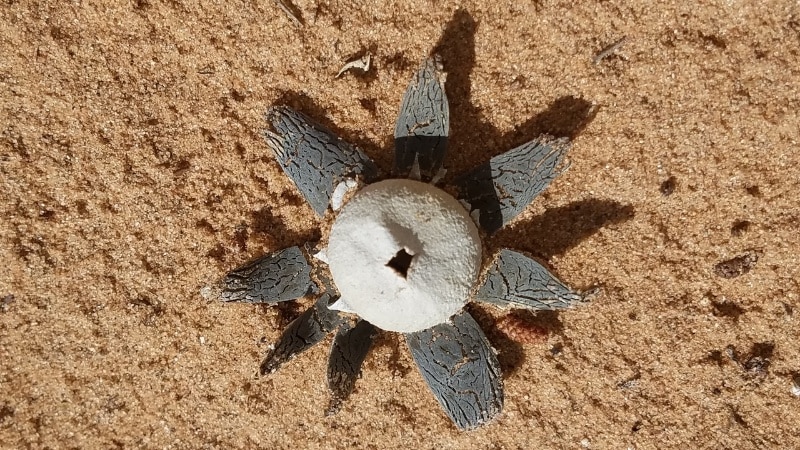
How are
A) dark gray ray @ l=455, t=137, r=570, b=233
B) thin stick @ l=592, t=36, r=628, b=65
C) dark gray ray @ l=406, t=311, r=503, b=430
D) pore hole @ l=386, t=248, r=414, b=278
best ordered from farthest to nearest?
thin stick @ l=592, t=36, r=628, b=65, dark gray ray @ l=406, t=311, r=503, b=430, dark gray ray @ l=455, t=137, r=570, b=233, pore hole @ l=386, t=248, r=414, b=278

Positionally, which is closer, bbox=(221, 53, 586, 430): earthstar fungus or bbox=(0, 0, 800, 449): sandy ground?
bbox=(221, 53, 586, 430): earthstar fungus

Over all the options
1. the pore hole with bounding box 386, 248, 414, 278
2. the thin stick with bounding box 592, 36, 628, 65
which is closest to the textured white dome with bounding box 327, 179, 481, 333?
the pore hole with bounding box 386, 248, 414, 278

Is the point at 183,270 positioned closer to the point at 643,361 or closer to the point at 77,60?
the point at 77,60

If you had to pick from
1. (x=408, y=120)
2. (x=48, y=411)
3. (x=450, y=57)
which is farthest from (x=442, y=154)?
(x=48, y=411)

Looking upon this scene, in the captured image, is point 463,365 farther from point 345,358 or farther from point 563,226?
point 563,226

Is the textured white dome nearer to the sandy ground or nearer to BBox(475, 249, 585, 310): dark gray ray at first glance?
BBox(475, 249, 585, 310): dark gray ray

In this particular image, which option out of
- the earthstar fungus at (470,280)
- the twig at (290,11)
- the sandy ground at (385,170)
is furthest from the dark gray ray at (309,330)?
the twig at (290,11)
